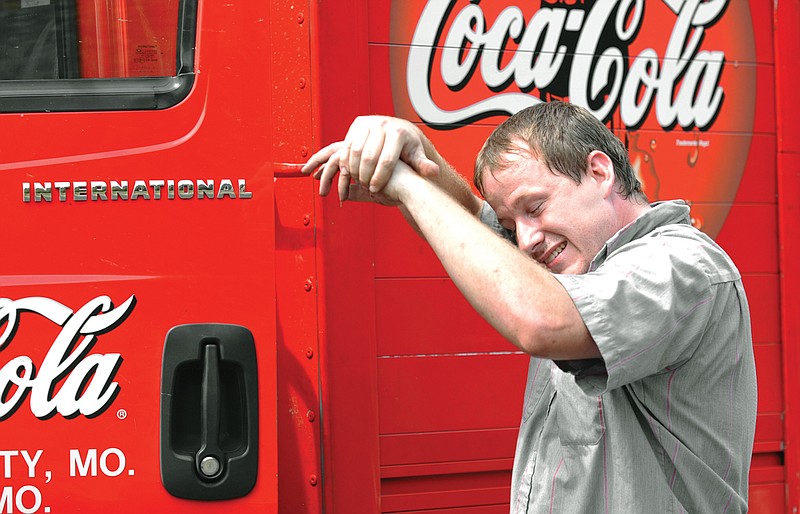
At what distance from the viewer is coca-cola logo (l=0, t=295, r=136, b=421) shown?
155cm

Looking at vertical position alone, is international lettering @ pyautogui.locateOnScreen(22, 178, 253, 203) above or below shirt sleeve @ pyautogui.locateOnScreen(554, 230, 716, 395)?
above

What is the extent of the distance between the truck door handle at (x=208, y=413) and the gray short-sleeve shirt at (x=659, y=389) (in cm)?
54

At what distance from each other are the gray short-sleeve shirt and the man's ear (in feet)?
0.26

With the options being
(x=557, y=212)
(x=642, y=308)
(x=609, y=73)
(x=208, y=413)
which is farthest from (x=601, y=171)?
(x=208, y=413)

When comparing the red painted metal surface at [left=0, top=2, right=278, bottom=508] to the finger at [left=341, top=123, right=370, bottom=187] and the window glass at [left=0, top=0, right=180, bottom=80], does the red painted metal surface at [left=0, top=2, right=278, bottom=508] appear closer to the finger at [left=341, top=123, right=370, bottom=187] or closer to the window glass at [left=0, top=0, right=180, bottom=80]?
the window glass at [left=0, top=0, right=180, bottom=80]

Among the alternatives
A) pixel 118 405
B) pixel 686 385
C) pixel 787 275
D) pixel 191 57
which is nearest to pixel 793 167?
pixel 787 275

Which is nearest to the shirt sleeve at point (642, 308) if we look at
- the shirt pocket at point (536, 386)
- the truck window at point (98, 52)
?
the shirt pocket at point (536, 386)

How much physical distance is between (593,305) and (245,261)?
70 cm

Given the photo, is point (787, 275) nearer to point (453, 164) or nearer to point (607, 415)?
point (453, 164)

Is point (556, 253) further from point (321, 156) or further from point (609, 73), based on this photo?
point (609, 73)

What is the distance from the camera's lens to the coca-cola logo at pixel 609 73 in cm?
190

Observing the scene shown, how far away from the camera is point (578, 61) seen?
77.5 inches

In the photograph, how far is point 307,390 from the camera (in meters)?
1.67

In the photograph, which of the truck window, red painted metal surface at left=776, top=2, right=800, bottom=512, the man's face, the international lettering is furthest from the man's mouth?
red painted metal surface at left=776, top=2, right=800, bottom=512
